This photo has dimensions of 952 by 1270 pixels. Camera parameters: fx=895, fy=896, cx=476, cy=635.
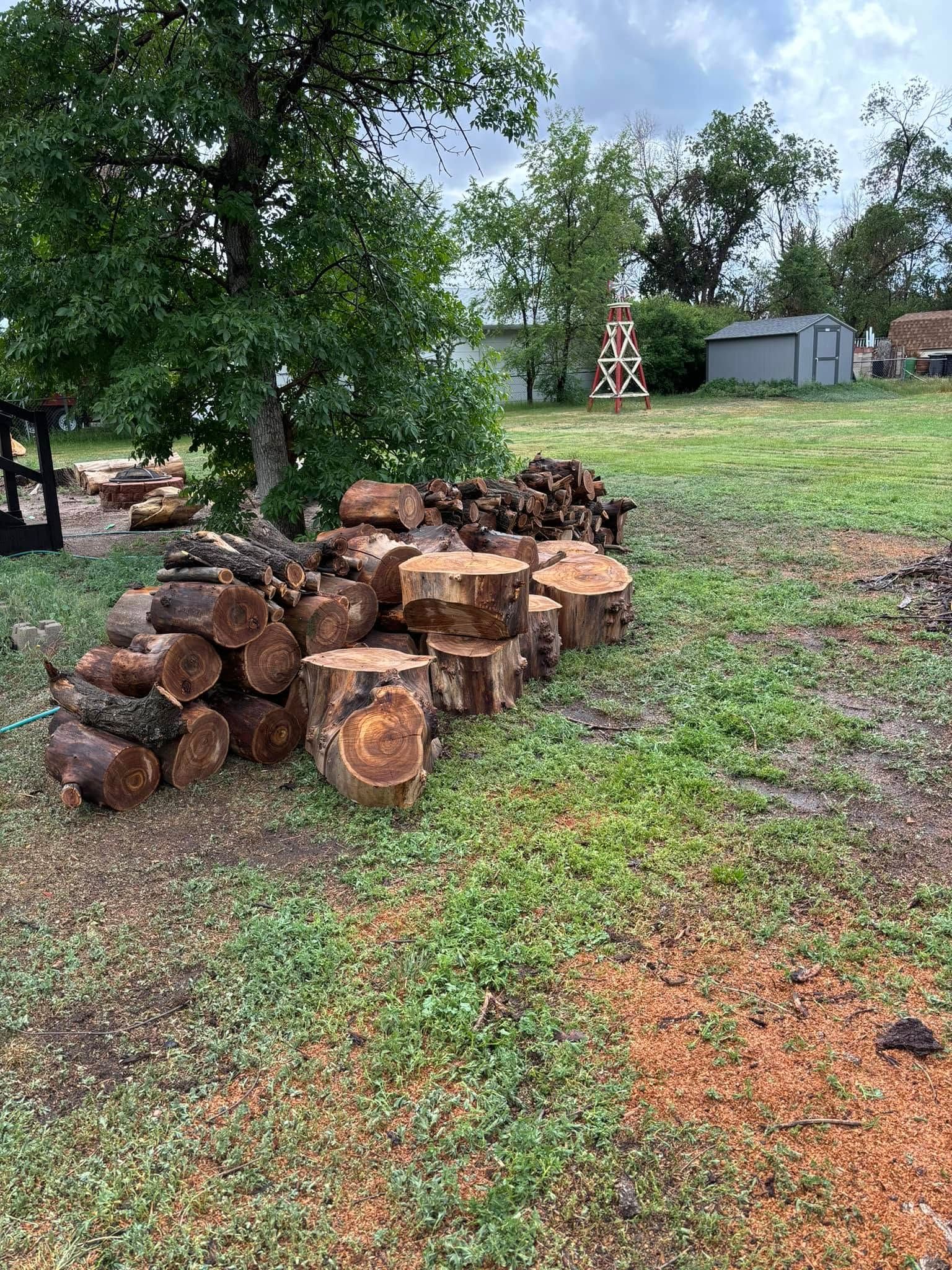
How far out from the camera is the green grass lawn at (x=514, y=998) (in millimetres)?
1969

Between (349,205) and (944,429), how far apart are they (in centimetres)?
1434

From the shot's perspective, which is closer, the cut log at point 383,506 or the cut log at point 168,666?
the cut log at point 168,666

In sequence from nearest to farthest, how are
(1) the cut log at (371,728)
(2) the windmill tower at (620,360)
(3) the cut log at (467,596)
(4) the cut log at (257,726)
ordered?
1. (1) the cut log at (371,728)
2. (4) the cut log at (257,726)
3. (3) the cut log at (467,596)
4. (2) the windmill tower at (620,360)

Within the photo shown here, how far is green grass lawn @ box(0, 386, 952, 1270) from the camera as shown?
6.46ft

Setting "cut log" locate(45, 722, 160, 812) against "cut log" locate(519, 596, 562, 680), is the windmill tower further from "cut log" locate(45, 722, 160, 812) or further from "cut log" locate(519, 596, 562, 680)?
"cut log" locate(45, 722, 160, 812)

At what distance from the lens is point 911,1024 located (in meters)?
2.46

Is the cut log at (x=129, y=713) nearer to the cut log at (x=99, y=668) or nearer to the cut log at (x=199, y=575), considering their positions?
the cut log at (x=99, y=668)

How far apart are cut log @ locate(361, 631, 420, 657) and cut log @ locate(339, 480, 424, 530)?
3.58 feet

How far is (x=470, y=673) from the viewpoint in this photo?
4676 millimetres

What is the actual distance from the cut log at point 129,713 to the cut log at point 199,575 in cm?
55

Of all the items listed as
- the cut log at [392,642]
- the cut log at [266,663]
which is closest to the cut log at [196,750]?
the cut log at [266,663]

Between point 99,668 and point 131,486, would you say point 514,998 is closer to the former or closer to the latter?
point 99,668

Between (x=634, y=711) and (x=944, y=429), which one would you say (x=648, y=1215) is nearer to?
(x=634, y=711)

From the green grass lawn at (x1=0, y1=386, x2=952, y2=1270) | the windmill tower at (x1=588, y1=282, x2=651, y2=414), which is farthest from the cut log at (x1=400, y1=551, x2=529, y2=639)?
the windmill tower at (x1=588, y1=282, x2=651, y2=414)
